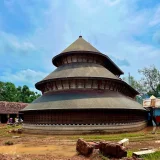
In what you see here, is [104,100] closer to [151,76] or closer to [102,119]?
[102,119]

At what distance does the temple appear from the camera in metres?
19.1

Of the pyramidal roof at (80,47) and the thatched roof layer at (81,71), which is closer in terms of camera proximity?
the thatched roof layer at (81,71)

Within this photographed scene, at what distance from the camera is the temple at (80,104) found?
19.1 meters

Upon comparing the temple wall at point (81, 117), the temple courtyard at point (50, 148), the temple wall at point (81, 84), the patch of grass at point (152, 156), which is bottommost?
the temple courtyard at point (50, 148)

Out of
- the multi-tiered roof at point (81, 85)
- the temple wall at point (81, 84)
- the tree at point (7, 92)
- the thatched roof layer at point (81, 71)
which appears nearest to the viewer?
the multi-tiered roof at point (81, 85)

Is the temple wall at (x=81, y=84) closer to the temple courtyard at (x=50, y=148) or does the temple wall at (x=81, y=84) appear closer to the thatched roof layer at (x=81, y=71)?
the thatched roof layer at (x=81, y=71)

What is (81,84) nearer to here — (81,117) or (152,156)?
(81,117)

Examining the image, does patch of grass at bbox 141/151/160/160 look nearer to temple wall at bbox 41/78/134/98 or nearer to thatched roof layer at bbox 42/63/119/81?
thatched roof layer at bbox 42/63/119/81

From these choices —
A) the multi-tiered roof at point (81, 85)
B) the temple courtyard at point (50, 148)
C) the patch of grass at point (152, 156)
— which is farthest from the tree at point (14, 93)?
the patch of grass at point (152, 156)

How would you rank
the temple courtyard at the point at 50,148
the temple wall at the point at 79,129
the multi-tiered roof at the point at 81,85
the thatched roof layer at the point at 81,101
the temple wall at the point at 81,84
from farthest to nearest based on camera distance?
the temple wall at the point at 81,84 → the multi-tiered roof at the point at 81,85 → the thatched roof layer at the point at 81,101 → the temple wall at the point at 79,129 → the temple courtyard at the point at 50,148

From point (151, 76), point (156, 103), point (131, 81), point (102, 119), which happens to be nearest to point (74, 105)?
point (102, 119)

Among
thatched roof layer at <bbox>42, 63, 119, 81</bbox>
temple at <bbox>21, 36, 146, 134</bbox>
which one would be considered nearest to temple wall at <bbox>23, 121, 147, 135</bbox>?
temple at <bbox>21, 36, 146, 134</bbox>

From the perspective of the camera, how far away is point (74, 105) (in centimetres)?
1905

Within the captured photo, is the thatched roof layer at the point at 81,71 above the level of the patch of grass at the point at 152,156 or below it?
above
